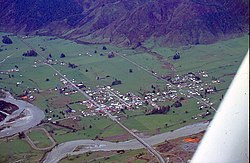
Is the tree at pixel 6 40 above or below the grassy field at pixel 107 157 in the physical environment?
below

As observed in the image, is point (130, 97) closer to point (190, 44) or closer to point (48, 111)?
point (48, 111)

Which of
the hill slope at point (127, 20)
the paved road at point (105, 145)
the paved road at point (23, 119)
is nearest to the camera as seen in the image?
the paved road at point (105, 145)

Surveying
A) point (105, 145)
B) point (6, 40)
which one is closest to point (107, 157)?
point (105, 145)

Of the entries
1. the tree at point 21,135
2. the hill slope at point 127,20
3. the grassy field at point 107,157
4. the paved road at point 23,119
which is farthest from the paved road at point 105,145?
the hill slope at point 127,20

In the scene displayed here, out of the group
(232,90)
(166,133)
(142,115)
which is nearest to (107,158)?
(166,133)

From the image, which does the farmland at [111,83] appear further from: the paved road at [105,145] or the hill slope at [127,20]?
the hill slope at [127,20]

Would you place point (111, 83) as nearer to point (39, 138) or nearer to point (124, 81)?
point (124, 81)
